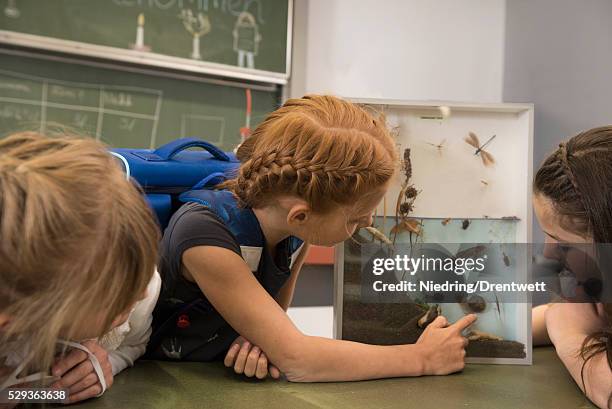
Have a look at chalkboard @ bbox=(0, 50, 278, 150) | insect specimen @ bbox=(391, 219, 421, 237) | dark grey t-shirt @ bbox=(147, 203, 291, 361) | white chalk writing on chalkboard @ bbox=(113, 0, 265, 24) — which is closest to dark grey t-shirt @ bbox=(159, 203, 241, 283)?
dark grey t-shirt @ bbox=(147, 203, 291, 361)

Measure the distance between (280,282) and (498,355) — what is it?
359 millimetres

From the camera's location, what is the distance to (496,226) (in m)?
0.96

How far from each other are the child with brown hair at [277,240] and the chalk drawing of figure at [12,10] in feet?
3.97

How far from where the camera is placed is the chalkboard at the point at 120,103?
183 cm

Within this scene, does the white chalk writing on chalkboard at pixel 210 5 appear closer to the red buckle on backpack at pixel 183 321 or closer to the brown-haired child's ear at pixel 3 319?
the red buckle on backpack at pixel 183 321

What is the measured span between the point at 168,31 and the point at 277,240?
1274 millimetres

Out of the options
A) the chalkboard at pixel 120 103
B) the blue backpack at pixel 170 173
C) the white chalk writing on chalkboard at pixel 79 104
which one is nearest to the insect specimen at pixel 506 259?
the blue backpack at pixel 170 173

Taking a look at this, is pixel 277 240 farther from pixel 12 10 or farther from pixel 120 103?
pixel 12 10

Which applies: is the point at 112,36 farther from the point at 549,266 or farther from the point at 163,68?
the point at 549,266

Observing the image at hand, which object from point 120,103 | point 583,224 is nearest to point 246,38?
point 120,103

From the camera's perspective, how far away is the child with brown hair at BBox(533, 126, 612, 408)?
81cm

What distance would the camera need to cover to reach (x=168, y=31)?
201 centimetres

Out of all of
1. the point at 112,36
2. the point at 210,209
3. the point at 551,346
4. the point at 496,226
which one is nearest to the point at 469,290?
the point at 496,226

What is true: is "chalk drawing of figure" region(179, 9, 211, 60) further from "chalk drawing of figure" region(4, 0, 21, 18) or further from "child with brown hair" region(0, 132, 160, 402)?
"child with brown hair" region(0, 132, 160, 402)
